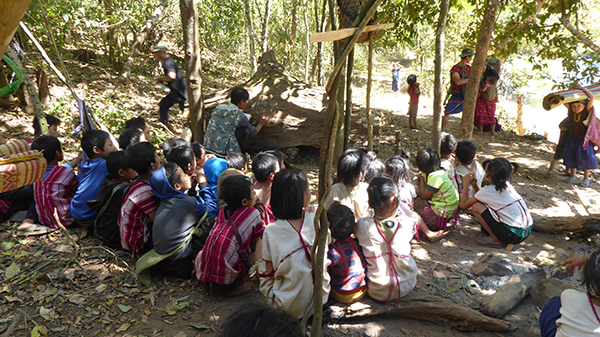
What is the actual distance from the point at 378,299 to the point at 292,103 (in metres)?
3.93

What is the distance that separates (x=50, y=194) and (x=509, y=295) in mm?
4263

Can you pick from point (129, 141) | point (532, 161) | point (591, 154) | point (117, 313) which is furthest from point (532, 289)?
point (532, 161)

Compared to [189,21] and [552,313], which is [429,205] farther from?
[189,21]

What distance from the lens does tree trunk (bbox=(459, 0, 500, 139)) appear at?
4043 millimetres

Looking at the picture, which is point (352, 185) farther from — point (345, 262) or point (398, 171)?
point (345, 262)

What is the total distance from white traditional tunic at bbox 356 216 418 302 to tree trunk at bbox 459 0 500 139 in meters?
2.85

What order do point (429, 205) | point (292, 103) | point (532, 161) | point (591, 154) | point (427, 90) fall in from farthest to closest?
point (427, 90) < point (532, 161) < point (292, 103) < point (591, 154) < point (429, 205)

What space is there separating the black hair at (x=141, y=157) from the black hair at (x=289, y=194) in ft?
4.61

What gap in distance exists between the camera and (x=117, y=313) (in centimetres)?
254

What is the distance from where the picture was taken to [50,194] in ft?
11.2

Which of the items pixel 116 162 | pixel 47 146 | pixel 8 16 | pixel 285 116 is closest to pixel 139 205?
pixel 116 162

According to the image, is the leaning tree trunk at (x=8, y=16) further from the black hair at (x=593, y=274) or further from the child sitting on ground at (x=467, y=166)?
the child sitting on ground at (x=467, y=166)

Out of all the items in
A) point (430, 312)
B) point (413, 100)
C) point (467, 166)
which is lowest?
point (430, 312)

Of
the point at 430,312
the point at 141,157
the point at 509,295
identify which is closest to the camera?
the point at 430,312
